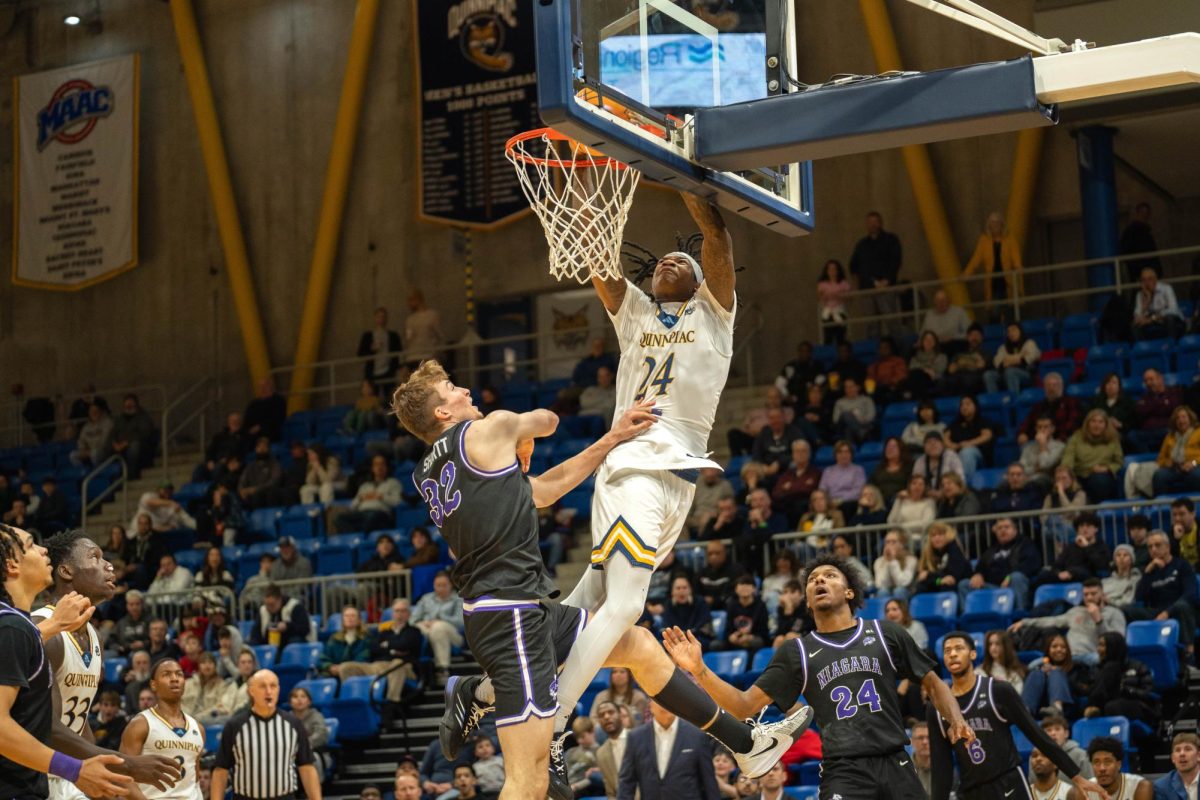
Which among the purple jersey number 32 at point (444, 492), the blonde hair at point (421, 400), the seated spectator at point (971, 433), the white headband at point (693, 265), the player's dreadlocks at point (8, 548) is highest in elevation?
the white headband at point (693, 265)

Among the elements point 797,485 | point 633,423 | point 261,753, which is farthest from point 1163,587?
point 633,423

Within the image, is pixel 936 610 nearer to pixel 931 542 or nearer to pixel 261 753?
pixel 931 542

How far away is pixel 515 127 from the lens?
2411cm

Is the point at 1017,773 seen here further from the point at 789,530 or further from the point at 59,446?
the point at 59,446

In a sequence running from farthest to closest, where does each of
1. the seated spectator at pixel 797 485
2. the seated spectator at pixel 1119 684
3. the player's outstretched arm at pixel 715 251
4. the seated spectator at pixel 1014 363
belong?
the seated spectator at pixel 1014 363 → the seated spectator at pixel 797 485 → the seated spectator at pixel 1119 684 → the player's outstretched arm at pixel 715 251

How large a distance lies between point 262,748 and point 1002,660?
17.6ft

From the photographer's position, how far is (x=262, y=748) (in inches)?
461

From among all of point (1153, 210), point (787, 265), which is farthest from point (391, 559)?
point (1153, 210)

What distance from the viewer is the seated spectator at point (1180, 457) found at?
15.0 meters

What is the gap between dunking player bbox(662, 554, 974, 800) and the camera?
833 centimetres

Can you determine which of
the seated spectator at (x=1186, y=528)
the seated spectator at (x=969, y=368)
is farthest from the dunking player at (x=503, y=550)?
the seated spectator at (x=969, y=368)

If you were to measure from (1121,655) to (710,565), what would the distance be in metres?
4.27

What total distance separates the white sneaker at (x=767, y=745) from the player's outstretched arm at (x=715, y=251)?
2.00 metres

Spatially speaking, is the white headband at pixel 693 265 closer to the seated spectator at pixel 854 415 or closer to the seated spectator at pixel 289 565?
the seated spectator at pixel 854 415
